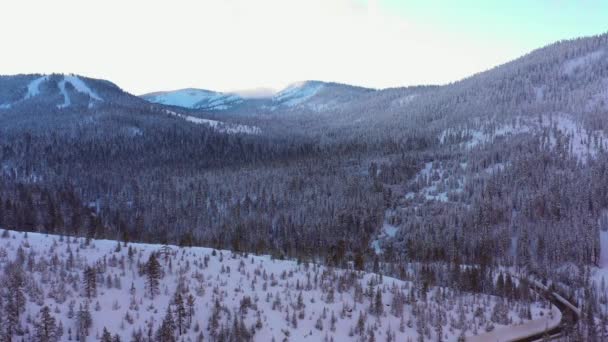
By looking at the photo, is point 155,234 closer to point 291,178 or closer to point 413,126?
point 291,178

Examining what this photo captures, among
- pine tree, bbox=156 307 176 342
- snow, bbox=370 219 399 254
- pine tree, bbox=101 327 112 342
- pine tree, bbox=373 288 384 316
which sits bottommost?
snow, bbox=370 219 399 254

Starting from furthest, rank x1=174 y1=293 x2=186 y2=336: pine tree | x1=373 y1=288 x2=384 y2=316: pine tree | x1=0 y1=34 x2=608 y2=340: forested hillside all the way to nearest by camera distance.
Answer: x1=0 y1=34 x2=608 y2=340: forested hillside
x1=373 y1=288 x2=384 y2=316: pine tree
x1=174 y1=293 x2=186 y2=336: pine tree

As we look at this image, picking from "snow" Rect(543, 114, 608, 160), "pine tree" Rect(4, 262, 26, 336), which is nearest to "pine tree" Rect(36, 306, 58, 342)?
"pine tree" Rect(4, 262, 26, 336)

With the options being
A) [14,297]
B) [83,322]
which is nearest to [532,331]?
[83,322]

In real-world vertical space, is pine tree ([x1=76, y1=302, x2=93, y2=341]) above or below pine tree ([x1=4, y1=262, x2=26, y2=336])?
below

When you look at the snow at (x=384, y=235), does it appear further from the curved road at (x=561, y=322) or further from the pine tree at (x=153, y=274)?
the pine tree at (x=153, y=274)

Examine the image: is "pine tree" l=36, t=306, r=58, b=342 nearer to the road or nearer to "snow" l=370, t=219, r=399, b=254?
the road
